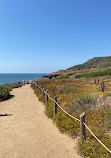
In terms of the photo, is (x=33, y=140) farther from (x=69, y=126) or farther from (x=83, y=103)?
(x=83, y=103)

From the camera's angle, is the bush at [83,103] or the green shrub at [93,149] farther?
the bush at [83,103]

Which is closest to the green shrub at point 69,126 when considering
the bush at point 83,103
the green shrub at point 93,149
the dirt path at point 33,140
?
the dirt path at point 33,140

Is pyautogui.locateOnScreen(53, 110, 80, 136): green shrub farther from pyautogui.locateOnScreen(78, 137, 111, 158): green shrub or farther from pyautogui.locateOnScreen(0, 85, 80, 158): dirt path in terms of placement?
pyautogui.locateOnScreen(78, 137, 111, 158): green shrub

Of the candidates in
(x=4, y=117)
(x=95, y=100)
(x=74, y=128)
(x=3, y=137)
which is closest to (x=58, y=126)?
(x=74, y=128)

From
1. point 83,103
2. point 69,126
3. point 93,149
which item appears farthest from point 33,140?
point 83,103

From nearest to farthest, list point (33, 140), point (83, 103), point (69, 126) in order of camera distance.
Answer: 1. point (33, 140)
2. point (69, 126)
3. point (83, 103)

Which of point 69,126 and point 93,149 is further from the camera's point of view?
point 69,126

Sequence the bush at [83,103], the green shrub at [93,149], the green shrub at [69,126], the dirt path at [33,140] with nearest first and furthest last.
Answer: the green shrub at [93,149] < the dirt path at [33,140] < the green shrub at [69,126] < the bush at [83,103]

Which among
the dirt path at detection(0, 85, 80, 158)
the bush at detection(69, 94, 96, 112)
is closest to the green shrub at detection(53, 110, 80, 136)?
the dirt path at detection(0, 85, 80, 158)

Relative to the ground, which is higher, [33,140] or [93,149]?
[93,149]

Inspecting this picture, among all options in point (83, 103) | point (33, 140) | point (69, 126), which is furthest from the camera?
point (83, 103)

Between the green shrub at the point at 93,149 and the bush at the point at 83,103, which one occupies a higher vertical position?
the bush at the point at 83,103

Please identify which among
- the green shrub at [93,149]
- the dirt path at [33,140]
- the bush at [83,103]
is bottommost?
the dirt path at [33,140]

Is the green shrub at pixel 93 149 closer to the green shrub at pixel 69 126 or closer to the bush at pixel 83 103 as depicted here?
the green shrub at pixel 69 126
